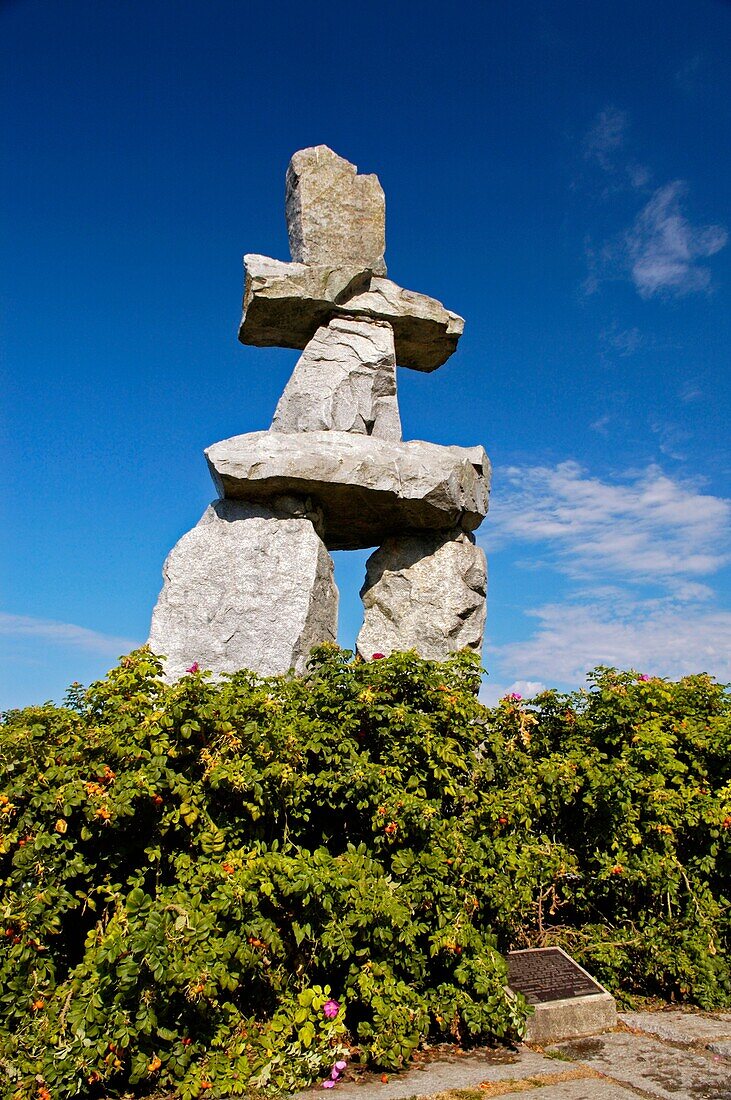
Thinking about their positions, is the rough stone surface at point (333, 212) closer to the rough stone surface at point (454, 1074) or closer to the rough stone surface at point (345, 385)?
the rough stone surface at point (345, 385)

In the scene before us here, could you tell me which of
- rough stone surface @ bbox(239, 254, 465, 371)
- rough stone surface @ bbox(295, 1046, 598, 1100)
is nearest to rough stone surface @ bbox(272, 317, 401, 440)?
rough stone surface @ bbox(239, 254, 465, 371)

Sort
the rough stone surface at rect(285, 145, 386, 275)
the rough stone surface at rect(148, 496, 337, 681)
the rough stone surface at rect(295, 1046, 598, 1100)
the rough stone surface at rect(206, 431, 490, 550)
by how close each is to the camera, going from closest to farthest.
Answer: the rough stone surface at rect(295, 1046, 598, 1100), the rough stone surface at rect(148, 496, 337, 681), the rough stone surface at rect(206, 431, 490, 550), the rough stone surface at rect(285, 145, 386, 275)

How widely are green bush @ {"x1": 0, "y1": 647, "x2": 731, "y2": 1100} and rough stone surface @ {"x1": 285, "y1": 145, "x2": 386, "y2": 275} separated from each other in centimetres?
434

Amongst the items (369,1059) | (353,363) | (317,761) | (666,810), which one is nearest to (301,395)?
(353,363)

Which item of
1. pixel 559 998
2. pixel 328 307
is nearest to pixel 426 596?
pixel 328 307

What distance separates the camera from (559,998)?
13.5ft

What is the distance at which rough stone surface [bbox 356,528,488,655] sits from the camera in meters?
6.66

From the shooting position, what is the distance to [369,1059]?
360cm

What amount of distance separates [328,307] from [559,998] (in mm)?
5688

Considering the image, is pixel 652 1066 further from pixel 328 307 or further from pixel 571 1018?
pixel 328 307

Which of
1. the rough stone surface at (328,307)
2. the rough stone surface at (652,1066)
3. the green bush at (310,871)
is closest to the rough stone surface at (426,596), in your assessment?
the green bush at (310,871)

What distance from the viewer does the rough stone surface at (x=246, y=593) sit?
233 inches

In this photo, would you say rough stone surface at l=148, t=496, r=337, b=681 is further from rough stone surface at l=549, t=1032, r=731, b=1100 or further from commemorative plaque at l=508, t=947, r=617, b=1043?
rough stone surface at l=549, t=1032, r=731, b=1100

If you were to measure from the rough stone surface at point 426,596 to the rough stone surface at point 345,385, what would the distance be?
3.64 ft
